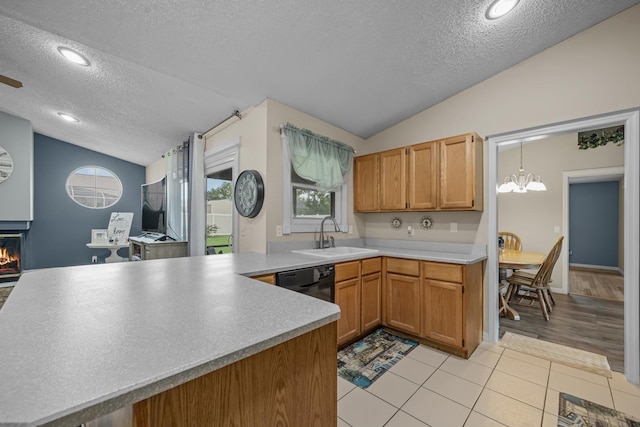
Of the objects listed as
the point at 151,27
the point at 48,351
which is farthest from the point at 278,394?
the point at 151,27

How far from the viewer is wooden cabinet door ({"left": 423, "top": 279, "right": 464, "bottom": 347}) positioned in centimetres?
228

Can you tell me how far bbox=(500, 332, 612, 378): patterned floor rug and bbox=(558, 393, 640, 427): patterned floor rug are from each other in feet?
1.73

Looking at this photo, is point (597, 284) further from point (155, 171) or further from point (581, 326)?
point (155, 171)

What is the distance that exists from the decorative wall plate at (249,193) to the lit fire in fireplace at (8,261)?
4.14 meters

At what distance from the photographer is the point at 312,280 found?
2.08m

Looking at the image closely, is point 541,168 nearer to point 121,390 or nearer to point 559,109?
point 559,109

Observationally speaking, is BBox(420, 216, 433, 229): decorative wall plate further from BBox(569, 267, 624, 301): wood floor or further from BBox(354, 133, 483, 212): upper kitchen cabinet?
BBox(569, 267, 624, 301): wood floor

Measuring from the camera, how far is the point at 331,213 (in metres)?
3.41

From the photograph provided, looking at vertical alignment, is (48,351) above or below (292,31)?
below

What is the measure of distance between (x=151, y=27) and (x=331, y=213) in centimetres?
244

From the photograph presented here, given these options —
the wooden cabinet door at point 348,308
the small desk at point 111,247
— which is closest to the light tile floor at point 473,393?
the wooden cabinet door at point 348,308

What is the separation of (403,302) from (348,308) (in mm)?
614

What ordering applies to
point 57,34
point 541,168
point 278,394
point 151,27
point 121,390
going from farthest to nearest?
point 541,168
point 57,34
point 151,27
point 278,394
point 121,390

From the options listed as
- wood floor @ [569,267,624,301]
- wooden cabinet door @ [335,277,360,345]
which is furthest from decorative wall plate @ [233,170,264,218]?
wood floor @ [569,267,624,301]
